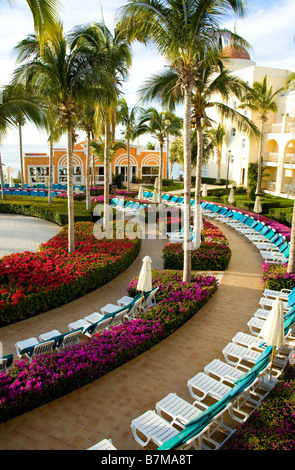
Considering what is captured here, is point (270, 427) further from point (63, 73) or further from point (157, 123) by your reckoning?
point (157, 123)

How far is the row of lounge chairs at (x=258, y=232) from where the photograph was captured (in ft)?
42.7

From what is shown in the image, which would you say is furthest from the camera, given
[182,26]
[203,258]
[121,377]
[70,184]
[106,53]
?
[203,258]

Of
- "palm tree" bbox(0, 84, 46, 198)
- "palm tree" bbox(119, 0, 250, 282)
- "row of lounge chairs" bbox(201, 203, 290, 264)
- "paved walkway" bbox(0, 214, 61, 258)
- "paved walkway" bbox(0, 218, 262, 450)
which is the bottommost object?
"paved walkway" bbox(0, 218, 262, 450)

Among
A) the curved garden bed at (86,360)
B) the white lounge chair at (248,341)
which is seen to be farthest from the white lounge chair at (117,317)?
the white lounge chair at (248,341)

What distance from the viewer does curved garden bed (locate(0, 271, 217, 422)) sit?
548 cm

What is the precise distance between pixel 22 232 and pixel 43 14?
1288cm

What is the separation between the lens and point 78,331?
283 inches

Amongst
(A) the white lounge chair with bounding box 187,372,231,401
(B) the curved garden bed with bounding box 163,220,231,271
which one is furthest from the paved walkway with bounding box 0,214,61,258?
(A) the white lounge chair with bounding box 187,372,231,401

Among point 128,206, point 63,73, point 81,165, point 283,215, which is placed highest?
point 63,73

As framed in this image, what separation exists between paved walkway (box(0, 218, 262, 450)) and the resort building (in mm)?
25526

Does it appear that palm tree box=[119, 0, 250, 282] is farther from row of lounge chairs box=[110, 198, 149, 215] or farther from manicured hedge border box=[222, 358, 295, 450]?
A: row of lounge chairs box=[110, 198, 149, 215]

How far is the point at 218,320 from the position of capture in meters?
Result: 8.83

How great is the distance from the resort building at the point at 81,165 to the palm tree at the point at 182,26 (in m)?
24.9

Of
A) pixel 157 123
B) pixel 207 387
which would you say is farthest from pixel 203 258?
pixel 157 123
